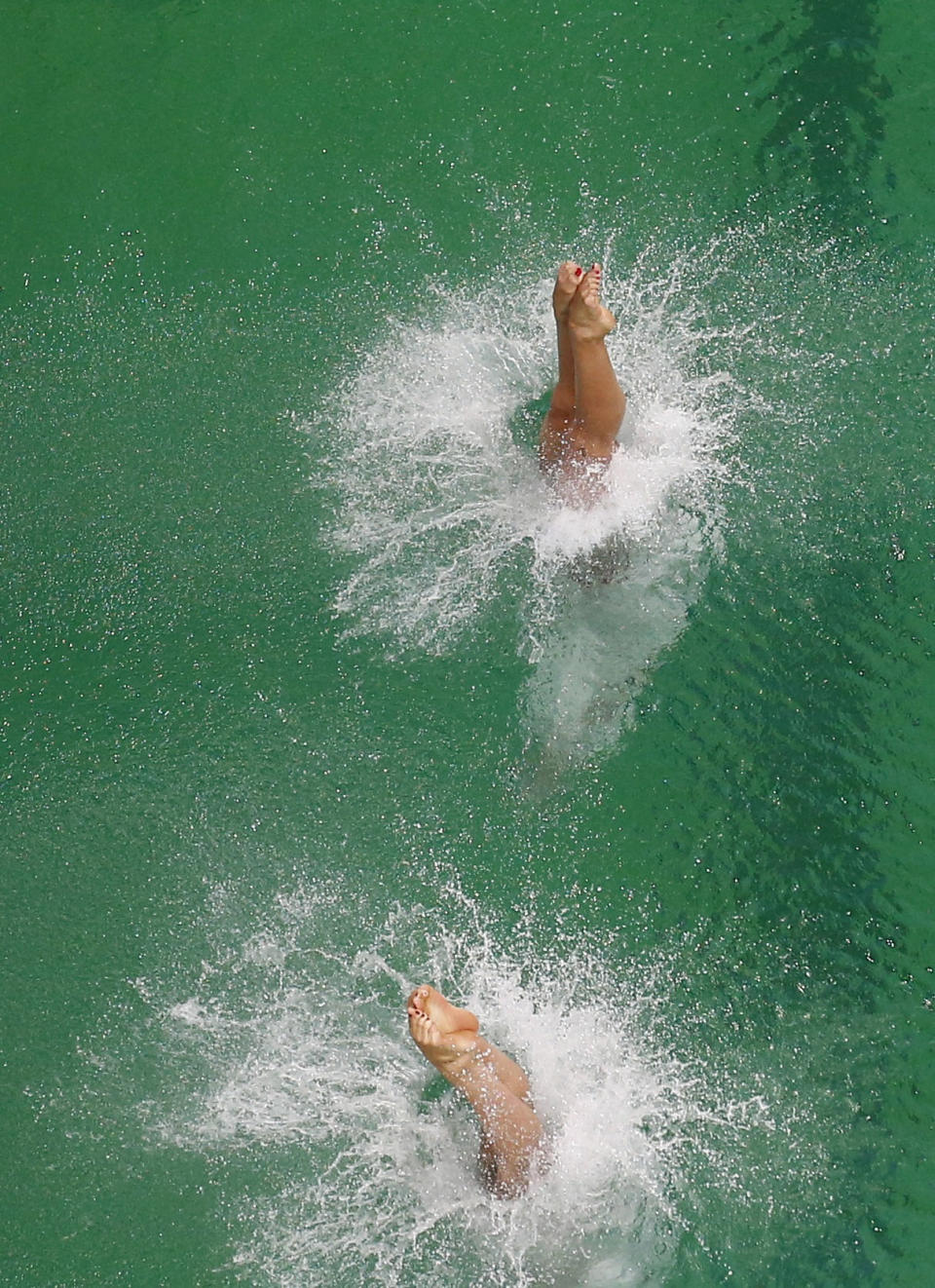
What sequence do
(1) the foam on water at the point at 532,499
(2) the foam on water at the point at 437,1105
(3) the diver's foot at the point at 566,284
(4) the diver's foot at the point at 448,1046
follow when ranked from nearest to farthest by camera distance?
(4) the diver's foot at the point at 448,1046, (3) the diver's foot at the point at 566,284, (2) the foam on water at the point at 437,1105, (1) the foam on water at the point at 532,499

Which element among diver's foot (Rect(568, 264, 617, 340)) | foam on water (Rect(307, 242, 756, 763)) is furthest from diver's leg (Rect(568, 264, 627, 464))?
foam on water (Rect(307, 242, 756, 763))

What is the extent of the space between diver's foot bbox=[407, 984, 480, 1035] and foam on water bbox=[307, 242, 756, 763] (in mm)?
1232

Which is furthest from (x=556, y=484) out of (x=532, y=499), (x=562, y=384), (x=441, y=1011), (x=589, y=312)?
(x=441, y=1011)

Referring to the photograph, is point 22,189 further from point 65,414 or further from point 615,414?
point 615,414

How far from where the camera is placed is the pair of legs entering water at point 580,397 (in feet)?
12.0

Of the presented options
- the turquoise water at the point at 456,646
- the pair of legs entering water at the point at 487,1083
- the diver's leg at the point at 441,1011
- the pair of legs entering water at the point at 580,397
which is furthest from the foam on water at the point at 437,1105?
the pair of legs entering water at the point at 580,397

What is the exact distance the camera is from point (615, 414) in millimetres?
4039

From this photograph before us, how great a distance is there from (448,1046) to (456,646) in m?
1.57

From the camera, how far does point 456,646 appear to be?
450cm

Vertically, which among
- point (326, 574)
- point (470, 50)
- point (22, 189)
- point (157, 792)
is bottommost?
point (157, 792)

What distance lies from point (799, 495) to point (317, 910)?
209cm

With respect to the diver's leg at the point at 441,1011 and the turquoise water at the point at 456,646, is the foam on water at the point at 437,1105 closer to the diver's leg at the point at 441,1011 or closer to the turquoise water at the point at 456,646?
the turquoise water at the point at 456,646

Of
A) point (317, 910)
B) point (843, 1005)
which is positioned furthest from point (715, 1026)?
point (317, 910)

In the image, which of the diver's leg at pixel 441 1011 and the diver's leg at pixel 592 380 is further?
the diver's leg at pixel 592 380
